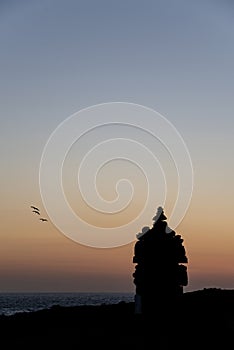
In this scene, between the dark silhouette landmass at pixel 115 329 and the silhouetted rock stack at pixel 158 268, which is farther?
the dark silhouette landmass at pixel 115 329

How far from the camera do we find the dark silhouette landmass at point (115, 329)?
2503 cm

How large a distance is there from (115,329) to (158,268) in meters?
5.62

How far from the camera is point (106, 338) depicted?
2631 cm

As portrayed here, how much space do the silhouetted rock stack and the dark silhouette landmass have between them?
73 cm

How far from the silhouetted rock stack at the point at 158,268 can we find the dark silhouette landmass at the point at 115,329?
28.6 inches

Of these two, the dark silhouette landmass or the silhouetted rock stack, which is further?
the dark silhouette landmass

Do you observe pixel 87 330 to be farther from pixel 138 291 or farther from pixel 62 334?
pixel 138 291

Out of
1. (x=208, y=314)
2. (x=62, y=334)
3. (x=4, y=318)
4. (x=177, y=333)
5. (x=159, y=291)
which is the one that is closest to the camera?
(x=159, y=291)

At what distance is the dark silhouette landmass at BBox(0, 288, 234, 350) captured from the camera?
2503 cm

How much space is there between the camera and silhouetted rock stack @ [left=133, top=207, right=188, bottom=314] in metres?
24.0

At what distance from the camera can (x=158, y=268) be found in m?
23.9

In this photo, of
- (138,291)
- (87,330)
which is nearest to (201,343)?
(138,291)

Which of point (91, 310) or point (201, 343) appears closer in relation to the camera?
point (201, 343)

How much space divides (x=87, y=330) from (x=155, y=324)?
184 inches
